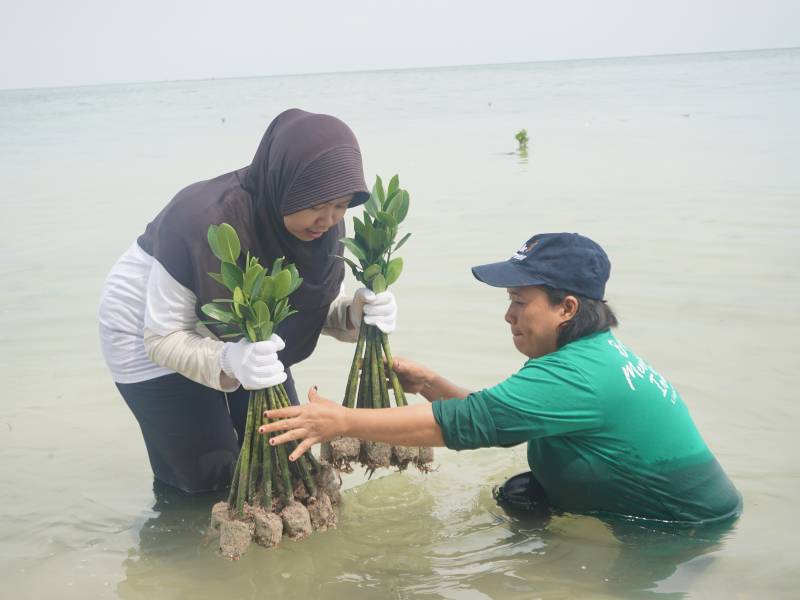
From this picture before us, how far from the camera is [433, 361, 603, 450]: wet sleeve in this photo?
2.71 m

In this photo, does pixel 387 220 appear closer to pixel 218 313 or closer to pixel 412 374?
pixel 412 374

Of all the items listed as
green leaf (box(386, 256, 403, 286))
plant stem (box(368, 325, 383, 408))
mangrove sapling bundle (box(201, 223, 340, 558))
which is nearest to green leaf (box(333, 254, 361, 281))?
green leaf (box(386, 256, 403, 286))

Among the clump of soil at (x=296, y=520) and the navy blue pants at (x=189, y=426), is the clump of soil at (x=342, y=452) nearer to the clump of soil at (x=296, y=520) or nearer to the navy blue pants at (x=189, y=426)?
the clump of soil at (x=296, y=520)

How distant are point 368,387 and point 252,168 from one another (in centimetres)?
89

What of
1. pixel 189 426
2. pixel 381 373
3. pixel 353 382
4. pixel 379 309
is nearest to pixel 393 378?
pixel 381 373

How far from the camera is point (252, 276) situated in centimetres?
278

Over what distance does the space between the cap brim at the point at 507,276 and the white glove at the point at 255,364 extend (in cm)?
71

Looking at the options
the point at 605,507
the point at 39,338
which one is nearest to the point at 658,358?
the point at 605,507

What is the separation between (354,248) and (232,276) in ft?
1.82

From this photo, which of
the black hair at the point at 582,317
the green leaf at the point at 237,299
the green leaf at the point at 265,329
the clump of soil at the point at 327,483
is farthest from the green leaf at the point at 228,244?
the black hair at the point at 582,317

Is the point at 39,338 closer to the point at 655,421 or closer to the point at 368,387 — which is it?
the point at 368,387

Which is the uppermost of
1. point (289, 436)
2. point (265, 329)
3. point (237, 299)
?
point (237, 299)

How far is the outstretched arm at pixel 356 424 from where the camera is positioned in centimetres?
277

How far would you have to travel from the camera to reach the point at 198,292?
3000 millimetres
